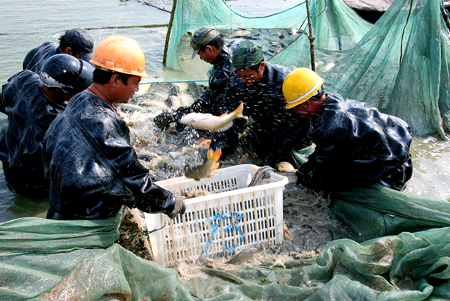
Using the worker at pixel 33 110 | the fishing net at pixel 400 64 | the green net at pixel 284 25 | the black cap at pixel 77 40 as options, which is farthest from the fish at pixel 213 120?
the green net at pixel 284 25

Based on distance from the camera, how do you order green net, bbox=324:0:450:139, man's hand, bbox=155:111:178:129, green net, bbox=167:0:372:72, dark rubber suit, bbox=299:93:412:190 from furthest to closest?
1. green net, bbox=167:0:372:72
2. man's hand, bbox=155:111:178:129
3. green net, bbox=324:0:450:139
4. dark rubber suit, bbox=299:93:412:190

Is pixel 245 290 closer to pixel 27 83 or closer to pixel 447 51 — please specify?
pixel 27 83

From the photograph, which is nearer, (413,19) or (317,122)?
(317,122)

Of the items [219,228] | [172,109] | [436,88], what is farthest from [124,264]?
[436,88]

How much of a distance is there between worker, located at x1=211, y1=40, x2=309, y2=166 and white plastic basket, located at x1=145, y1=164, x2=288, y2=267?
1262 millimetres

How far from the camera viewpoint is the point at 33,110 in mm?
3547

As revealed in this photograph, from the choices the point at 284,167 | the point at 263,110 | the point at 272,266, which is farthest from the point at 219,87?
the point at 272,266

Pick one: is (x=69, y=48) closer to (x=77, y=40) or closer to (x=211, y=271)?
(x=77, y=40)

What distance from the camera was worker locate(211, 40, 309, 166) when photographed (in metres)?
4.09

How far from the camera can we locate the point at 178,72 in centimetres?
840

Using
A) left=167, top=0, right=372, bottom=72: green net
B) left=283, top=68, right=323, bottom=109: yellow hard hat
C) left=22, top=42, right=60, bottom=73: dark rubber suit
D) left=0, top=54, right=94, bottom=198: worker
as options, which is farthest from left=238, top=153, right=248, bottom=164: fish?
left=22, top=42, right=60, bottom=73: dark rubber suit

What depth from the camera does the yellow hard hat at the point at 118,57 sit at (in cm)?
229

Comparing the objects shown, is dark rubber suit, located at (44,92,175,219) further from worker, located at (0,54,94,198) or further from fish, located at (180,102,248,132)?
fish, located at (180,102,248,132)

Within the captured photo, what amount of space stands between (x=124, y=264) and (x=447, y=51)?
5310 mm
